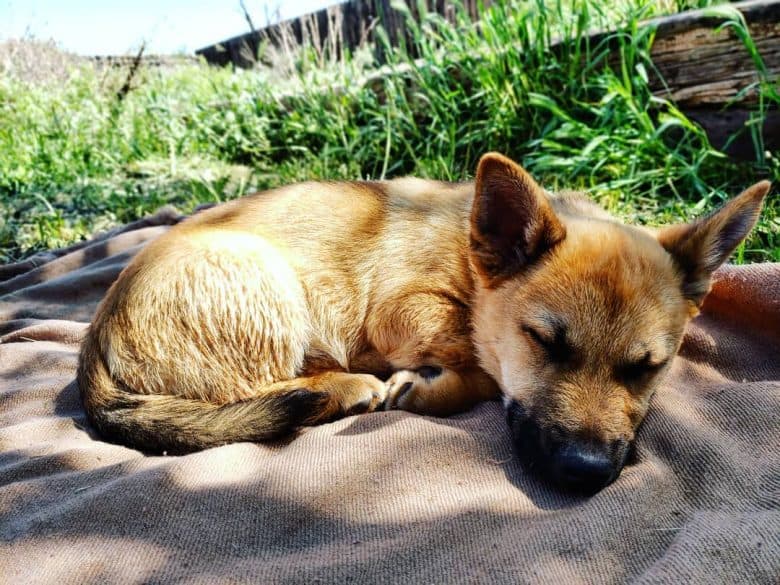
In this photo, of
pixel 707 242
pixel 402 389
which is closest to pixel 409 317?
pixel 402 389

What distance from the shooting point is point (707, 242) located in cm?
274

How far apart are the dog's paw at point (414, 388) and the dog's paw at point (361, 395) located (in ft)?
0.15

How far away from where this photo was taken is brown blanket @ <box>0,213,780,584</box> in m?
1.86

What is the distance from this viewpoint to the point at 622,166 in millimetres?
5418

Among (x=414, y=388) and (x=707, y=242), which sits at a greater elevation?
(x=707, y=242)

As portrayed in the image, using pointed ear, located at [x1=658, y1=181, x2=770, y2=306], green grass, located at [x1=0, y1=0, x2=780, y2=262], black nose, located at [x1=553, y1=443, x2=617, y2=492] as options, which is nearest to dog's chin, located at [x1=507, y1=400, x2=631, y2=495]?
black nose, located at [x1=553, y1=443, x2=617, y2=492]

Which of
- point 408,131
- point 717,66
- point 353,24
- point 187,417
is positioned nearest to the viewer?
point 187,417

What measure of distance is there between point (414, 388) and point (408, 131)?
4.60 m

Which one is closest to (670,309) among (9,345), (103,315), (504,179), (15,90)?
(504,179)

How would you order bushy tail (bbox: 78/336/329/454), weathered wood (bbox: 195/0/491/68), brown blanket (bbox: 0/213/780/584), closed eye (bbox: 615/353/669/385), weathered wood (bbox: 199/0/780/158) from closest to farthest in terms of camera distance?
brown blanket (bbox: 0/213/780/584) → closed eye (bbox: 615/353/669/385) → bushy tail (bbox: 78/336/329/454) → weathered wood (bbox: 199/0/780/158) → weathered wood (bbox: 195/0/491/68)

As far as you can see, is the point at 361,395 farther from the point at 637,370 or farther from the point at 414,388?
the point at 637,370

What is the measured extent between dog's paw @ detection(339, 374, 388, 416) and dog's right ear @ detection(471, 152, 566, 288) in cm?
71

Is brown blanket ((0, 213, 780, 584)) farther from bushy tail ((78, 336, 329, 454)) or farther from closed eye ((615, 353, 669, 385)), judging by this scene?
closed eye ((615, 353, 669, 385))

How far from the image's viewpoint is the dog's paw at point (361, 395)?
292 cm
